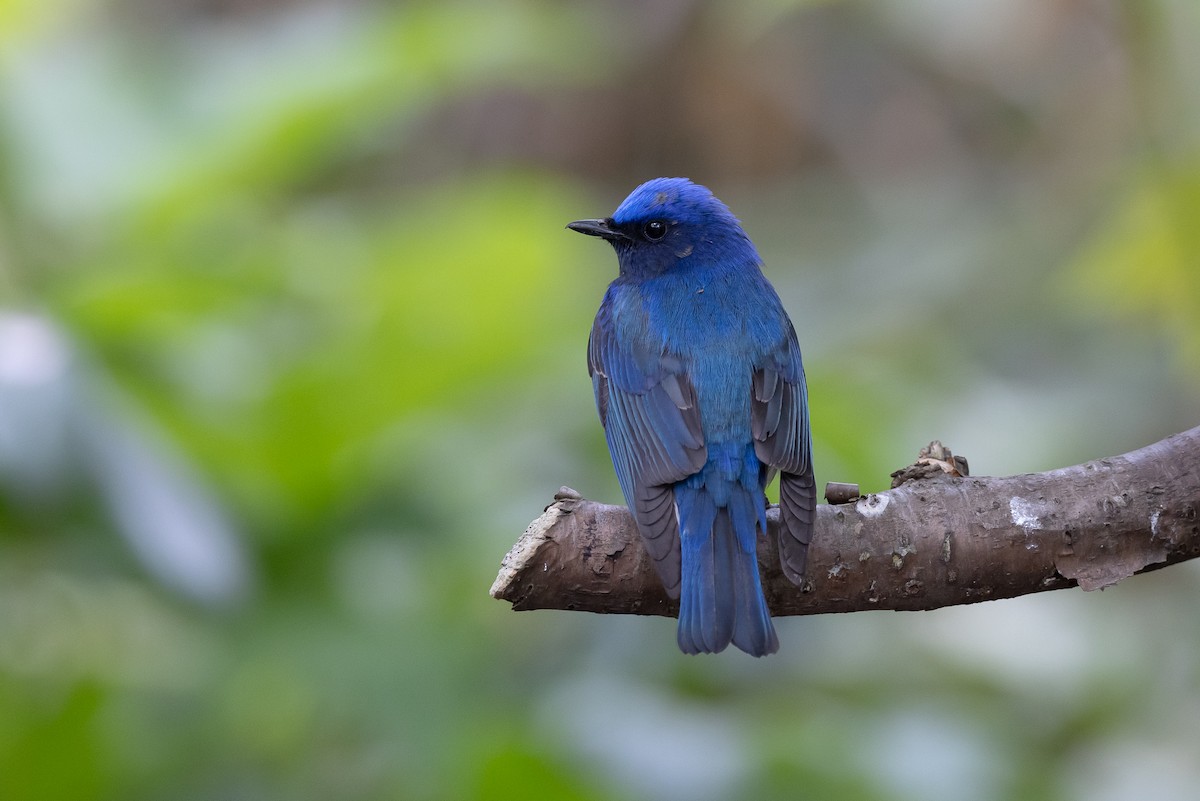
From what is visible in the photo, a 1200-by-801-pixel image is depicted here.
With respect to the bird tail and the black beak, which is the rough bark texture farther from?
the black beak

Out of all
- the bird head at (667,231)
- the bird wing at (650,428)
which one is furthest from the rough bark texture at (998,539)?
the bird head at (667,231)

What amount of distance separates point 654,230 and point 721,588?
4.62 feet

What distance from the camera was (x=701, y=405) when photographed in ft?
10.8

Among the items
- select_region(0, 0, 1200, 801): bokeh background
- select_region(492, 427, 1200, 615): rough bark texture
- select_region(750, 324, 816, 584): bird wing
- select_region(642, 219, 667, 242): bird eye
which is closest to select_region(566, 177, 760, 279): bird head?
select_region(642, 219, 667, 242): bird eye

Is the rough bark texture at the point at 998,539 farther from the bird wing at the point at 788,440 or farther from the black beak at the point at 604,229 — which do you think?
the black beak at the point at 604,229

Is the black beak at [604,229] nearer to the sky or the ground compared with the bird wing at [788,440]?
nearer to the sky

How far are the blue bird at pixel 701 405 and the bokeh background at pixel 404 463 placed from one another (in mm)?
711

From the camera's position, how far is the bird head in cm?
387

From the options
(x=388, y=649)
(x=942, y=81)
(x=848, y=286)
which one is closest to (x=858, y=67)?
(x=942, y=81)

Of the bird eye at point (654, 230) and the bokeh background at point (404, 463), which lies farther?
the bird eye at point (654, 230)

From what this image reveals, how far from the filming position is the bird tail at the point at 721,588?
274 cm

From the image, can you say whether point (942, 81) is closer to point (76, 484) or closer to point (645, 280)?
point (645, 280)

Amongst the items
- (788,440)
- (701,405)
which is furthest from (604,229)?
(788,440)

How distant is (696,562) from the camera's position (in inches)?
112
